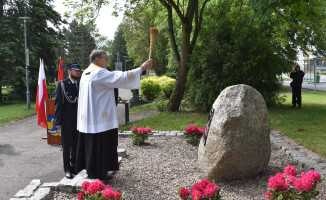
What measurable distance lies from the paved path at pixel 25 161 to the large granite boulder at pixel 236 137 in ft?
9.63

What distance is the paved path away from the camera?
223 inches

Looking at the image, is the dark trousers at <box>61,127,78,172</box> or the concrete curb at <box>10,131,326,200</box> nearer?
the concrete curb at <box>10,131,326,200</box>

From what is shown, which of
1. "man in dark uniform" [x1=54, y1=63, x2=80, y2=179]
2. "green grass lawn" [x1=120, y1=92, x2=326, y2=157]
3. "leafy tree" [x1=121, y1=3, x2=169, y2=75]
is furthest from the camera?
"leafy tree" [x1=121, y1=3, x2=169, y2=75]

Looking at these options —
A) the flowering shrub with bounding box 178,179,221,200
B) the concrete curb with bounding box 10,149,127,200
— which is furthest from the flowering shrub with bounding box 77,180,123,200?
the concrete curb with bounding box 10,149,127,200

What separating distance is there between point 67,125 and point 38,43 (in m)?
21.8

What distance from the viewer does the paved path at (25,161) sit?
5672mm

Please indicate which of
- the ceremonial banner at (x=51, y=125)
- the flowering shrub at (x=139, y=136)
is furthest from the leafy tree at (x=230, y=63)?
the ceremonial banner at (x=51, y=125)

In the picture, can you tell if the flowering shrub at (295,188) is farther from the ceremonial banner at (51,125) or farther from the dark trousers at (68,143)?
the ceremonial banner at (51,125)

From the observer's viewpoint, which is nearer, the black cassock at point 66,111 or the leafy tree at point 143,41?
the black cassock at point 66,111

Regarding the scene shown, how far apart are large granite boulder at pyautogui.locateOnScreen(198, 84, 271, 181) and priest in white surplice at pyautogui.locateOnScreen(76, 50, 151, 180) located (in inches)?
55.1

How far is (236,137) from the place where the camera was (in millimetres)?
4688

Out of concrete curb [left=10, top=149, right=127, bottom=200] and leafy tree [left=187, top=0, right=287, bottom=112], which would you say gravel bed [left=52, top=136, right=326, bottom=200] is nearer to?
concrete curb [left=10, top=149, right=127, bottom=200]

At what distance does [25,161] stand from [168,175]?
360 cm

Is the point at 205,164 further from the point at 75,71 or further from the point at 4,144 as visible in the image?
the point at 4,144
